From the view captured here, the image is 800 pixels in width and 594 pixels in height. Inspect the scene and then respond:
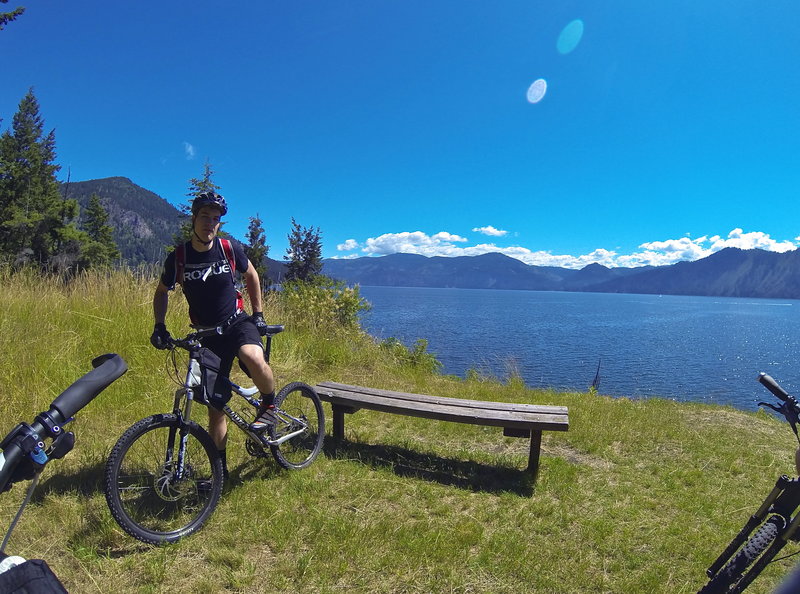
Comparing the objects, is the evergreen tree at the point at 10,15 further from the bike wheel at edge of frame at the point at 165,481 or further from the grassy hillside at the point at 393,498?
the bike wheel at edge of frame at the point at 165,481

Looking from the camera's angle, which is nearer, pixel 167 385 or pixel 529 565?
pixel 529 565

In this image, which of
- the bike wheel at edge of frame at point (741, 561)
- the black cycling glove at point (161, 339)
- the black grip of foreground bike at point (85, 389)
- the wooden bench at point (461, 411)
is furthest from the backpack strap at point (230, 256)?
the bike wheel at edge of frame at point (741, 561)

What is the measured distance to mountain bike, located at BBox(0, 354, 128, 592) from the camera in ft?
3.21

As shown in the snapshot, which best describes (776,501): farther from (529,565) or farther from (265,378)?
(265,378)

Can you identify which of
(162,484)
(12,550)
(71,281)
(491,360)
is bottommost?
(491,360)


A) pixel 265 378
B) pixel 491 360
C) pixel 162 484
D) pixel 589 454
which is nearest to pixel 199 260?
pixel 265 378

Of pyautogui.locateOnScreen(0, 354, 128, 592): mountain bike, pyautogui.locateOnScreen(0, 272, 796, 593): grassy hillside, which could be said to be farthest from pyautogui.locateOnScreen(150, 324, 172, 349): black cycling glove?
pyautogui.locateOnScreen(0, 354, 128, 592): mountain bike

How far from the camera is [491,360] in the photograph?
82.0 feet

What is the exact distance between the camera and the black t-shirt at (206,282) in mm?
3602

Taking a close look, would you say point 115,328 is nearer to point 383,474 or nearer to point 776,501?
point 383,474

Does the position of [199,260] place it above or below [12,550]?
above

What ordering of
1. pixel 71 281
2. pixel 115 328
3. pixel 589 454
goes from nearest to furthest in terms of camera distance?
pixel 589 454, pixel 115 328, pixel 71 281

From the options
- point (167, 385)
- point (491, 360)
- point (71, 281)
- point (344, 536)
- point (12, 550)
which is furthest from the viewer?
point (491, 360)

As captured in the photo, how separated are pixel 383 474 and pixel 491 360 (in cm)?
2139
